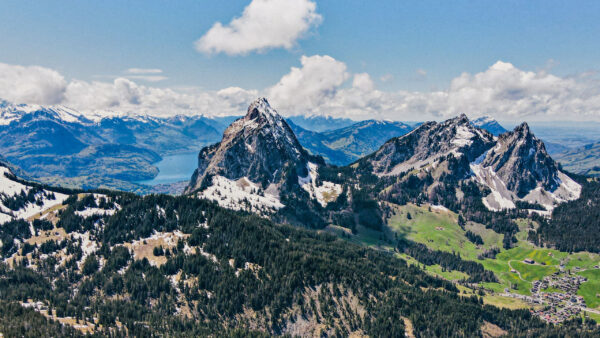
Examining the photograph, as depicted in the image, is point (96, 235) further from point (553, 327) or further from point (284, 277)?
point (553, 327)

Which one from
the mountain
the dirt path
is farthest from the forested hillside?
the dirt path

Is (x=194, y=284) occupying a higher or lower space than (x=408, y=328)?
higher

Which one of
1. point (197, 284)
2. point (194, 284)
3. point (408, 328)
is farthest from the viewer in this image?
point (197, 284)

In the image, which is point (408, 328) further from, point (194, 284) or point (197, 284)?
point (194, 284)

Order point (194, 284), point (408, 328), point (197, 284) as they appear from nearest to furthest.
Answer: point (408, 328), point (194, 284), point (197, 284)

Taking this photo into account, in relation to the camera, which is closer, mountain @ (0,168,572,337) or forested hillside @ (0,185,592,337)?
mountain @ (0,168,572,337)

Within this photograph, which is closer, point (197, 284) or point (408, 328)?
point (408, 328)

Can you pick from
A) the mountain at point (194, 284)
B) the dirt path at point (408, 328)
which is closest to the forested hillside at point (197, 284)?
the mountain at point (194, 284)

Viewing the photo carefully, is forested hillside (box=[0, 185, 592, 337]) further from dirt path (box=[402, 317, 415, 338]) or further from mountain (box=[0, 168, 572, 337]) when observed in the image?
dirt path (box=[402, 317, 415, 338])

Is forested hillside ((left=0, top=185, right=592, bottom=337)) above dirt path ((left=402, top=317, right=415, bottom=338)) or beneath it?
above

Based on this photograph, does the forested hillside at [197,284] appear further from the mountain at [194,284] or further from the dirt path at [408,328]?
the dirt path at [408,328]

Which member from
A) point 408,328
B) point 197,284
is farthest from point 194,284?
point 408,328

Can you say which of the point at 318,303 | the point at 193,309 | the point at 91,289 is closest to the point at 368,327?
the point at 318,303
